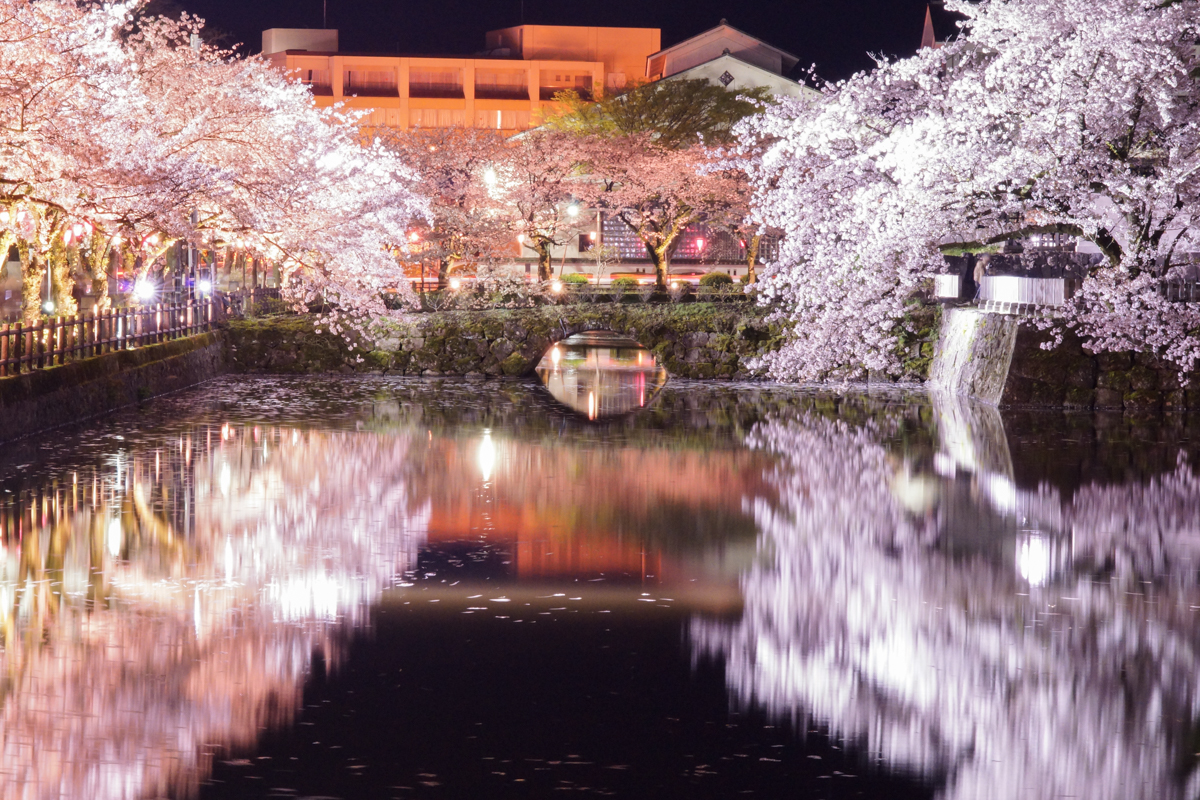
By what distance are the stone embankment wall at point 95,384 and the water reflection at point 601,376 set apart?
315 inches

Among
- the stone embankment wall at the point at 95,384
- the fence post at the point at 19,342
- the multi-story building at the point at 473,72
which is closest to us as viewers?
the fence post at the point at 19,342

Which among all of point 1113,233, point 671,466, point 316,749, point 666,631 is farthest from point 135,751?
point 1113,233

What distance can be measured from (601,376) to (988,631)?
24790 mm

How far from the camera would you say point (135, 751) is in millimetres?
6797

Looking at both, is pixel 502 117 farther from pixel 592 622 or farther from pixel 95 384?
pixel 592 622

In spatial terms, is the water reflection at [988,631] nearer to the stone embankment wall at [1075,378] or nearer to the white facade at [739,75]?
the stone embankment wall at [1075,378]

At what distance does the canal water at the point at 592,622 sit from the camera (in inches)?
268

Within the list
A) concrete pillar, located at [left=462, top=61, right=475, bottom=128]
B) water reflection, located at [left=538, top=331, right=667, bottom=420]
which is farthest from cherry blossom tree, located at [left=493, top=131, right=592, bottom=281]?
concrete pillar, located at [left=462, top=61, right=475, bottom=128]

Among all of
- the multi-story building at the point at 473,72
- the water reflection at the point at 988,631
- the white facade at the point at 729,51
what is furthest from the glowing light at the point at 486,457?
the multi-story building at the point at 473,72

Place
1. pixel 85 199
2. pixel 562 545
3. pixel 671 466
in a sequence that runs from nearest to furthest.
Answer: pixel 562 545, pixel 671 466, pixel 85 199

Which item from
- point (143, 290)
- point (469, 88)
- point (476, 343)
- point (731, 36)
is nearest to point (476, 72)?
point (469, 88)

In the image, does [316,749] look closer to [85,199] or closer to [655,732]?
[655,732]

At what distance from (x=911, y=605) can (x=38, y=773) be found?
6.53 metres

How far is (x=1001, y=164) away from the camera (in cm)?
1962
